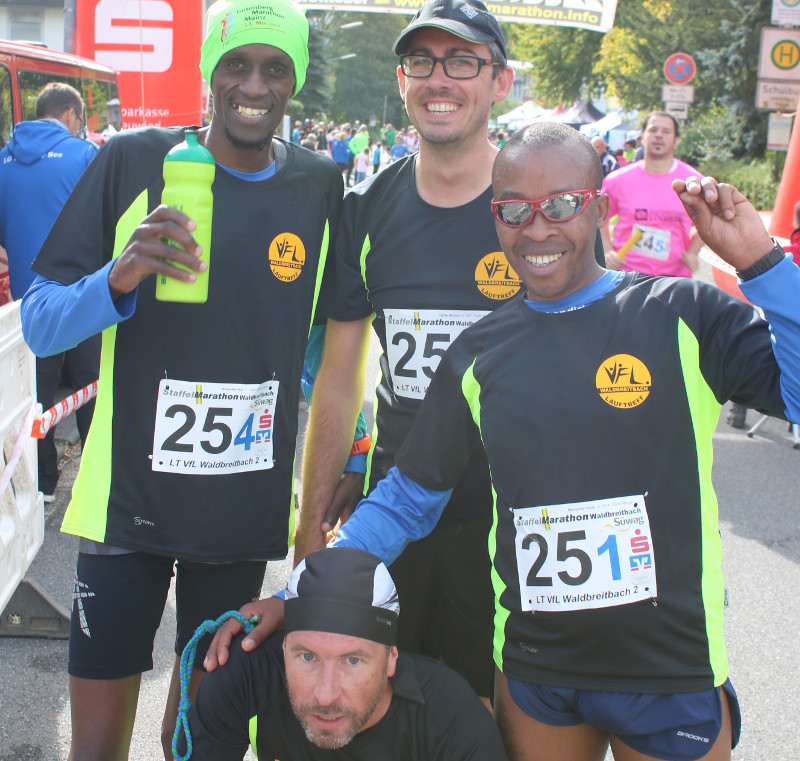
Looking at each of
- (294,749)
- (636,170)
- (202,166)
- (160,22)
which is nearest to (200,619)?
(294,749)

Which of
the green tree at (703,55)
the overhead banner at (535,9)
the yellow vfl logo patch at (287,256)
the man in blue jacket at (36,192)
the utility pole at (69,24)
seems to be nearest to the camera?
the yellow vfl logo patch at (287,256)

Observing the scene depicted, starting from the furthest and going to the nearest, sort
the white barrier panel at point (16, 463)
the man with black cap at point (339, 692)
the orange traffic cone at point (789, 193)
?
the orange traffic cone at point (789, 193) → the white barrier panel at point (16, 463) → the man with black cap at point (339, 692)

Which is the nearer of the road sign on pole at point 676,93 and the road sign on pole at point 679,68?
the road sign on pole at point 679,68

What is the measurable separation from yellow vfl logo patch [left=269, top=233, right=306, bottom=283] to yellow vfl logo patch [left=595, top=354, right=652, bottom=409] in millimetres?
958

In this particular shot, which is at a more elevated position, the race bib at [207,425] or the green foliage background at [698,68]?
the green foliage background at [698,68]

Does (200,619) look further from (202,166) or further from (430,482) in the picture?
(202,166)

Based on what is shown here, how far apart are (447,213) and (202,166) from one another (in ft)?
2.44

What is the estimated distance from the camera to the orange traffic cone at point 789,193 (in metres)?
12.0

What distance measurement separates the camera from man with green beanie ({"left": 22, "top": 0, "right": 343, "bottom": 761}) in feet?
8.35

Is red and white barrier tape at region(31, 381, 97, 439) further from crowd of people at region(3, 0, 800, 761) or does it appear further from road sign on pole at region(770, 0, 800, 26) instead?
road sign on pole at region(770, 0, 800, 26)

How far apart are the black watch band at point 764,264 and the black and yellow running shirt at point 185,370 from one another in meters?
1.21

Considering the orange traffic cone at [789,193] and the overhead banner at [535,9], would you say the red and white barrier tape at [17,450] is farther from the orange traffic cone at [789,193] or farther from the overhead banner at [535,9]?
the overhead banner at [535,9]

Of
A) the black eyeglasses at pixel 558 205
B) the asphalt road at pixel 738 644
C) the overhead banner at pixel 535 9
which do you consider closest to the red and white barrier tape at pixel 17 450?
the asphalt road at pixel 738 644

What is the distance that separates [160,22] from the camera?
10.0 metres
